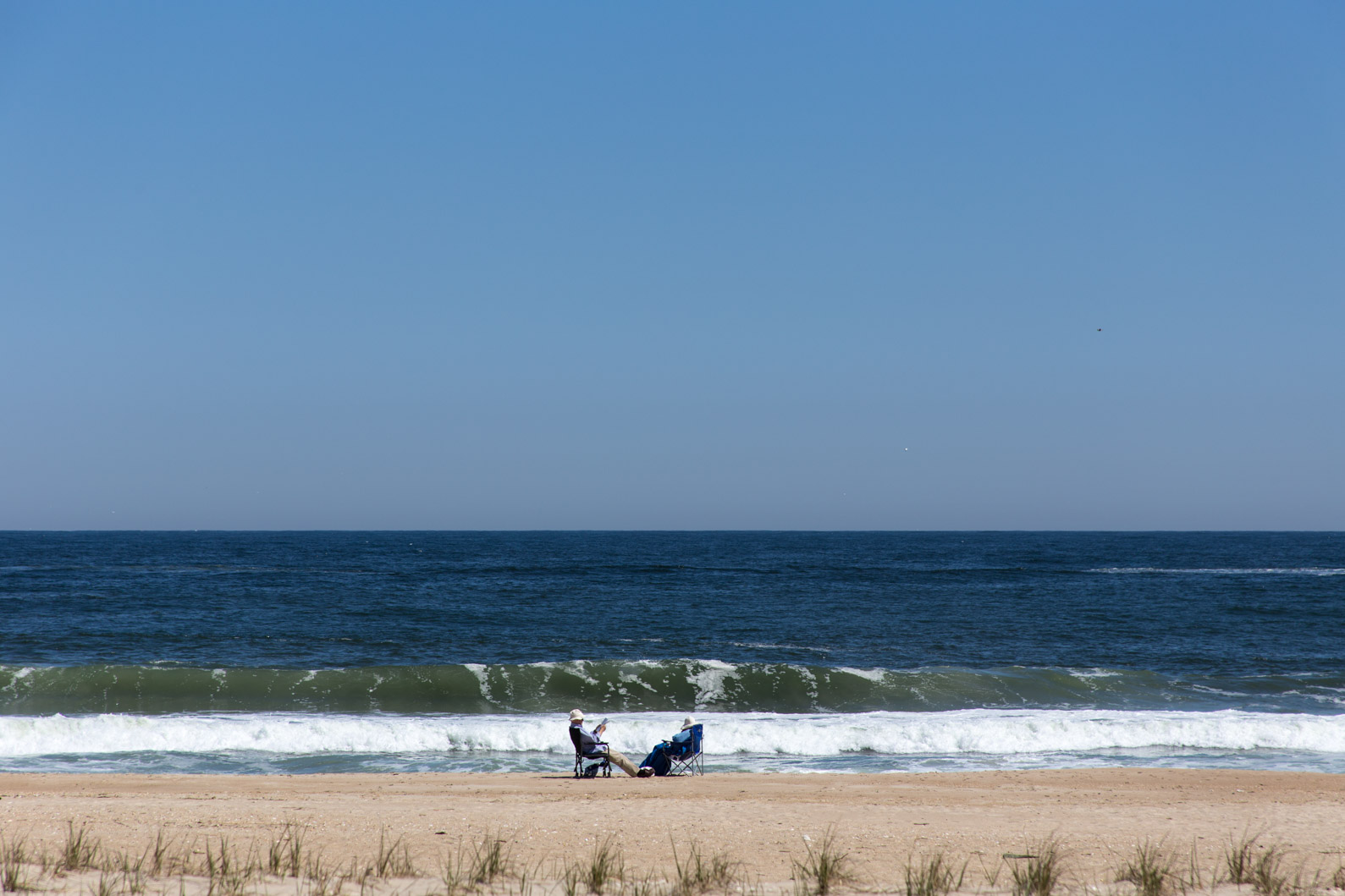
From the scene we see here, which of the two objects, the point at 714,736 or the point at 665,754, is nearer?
the point at 665,754

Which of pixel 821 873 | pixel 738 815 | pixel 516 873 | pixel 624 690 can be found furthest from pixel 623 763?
pixel 624 690

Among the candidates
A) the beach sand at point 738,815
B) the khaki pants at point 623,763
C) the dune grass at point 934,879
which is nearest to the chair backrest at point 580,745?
the khaki pants at point 623,763

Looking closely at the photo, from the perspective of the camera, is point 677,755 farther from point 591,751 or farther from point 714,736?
point 714,736

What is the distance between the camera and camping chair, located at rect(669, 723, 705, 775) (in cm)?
1451

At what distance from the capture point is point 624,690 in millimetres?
22688

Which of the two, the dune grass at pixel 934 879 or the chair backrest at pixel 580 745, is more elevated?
the dune grass at pixel 934 879

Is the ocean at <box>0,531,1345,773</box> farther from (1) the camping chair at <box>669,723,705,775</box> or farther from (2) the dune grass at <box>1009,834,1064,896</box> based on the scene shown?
(2) the dune grass at <box>1009,834,1064,896</box>

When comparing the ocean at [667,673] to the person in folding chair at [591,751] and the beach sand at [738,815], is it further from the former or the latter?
the beach sand at [738,815]

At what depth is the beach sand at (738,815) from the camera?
880 cm

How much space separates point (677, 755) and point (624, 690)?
8385mm

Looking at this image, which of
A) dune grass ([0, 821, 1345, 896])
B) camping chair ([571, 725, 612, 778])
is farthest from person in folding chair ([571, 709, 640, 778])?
dune grass ([0, 821, 1345, 896])

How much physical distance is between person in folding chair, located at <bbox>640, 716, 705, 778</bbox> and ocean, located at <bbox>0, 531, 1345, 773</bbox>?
50.7 inches

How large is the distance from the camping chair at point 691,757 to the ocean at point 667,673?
1.10 m

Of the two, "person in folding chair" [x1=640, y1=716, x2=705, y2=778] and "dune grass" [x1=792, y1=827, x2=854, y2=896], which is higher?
"dune grass" [x1=792, y1=827, x2=854, y2=896]
